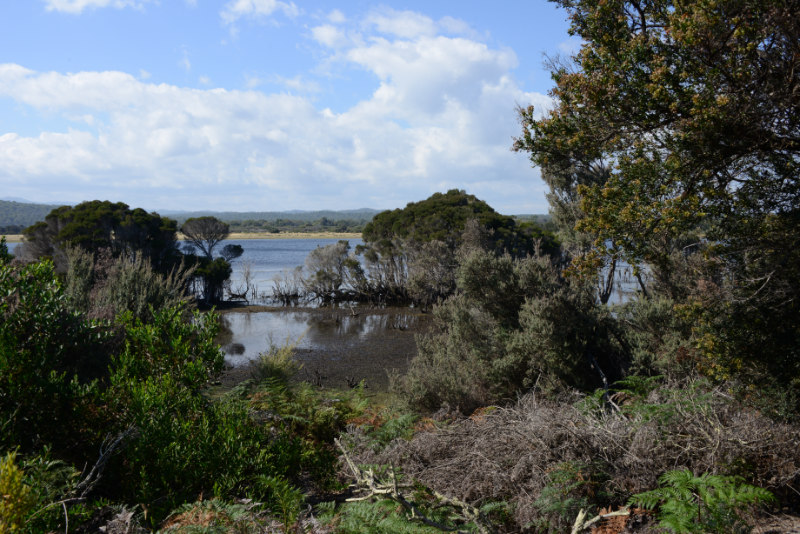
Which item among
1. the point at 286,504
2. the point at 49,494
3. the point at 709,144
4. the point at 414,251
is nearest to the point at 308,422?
the point at 286,504

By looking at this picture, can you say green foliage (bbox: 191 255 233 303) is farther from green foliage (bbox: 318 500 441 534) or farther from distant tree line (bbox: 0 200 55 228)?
distant tree line (bbox: 0 200 55 228)

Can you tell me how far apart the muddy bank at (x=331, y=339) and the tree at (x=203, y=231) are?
11.1 m

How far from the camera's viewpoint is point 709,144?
543cm

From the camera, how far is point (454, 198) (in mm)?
32906

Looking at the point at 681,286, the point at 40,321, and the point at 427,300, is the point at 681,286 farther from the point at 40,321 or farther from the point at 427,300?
the point at 427,300

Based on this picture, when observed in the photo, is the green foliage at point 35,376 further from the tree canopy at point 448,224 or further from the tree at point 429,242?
the tree canopy at point 448,224

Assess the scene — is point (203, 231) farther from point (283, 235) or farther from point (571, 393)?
point (283, 235)

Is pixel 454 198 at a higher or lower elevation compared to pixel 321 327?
higher

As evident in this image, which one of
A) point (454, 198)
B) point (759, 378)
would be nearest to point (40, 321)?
point (759, 378)

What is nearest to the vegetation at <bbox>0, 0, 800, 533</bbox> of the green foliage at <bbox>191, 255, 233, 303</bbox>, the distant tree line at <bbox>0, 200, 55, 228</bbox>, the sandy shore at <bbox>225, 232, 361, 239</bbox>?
the green foliage at <bbox>191, 255, 233, 303</bbox>

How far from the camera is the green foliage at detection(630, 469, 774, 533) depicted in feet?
9.18

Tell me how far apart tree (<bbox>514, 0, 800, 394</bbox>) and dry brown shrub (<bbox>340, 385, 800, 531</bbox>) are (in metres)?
1.84

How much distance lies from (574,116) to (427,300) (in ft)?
72.0

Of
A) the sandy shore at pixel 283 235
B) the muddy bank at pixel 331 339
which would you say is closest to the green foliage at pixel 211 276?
the muddy bank at pixel 331 339
